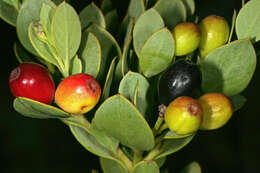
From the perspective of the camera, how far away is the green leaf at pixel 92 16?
23.9 inches

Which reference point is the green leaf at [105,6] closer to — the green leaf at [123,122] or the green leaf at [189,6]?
the green leaf at [189,6]

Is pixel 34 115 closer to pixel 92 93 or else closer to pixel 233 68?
pixel 92 93

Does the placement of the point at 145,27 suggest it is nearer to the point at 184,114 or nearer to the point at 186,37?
the point at 186,37

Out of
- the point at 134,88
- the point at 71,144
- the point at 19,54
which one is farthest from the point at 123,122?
the point at 71,144

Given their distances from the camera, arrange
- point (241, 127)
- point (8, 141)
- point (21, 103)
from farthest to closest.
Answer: point (241, 127) → point (8, 141) → point (21, 103)

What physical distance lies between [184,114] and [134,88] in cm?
8

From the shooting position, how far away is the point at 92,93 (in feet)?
1.64

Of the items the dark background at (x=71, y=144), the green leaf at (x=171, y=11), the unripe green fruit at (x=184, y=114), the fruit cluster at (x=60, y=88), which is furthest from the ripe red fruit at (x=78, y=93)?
the dark background at (x=71, y=144)

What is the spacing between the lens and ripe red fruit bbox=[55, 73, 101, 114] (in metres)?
0.49

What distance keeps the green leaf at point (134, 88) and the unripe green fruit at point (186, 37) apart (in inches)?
3.4

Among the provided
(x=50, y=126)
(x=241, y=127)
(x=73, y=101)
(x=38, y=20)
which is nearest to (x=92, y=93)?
(x=73, y=101)

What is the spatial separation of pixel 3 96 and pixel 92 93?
0.86m

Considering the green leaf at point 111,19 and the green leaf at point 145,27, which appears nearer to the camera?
the green leaf at point 145,27

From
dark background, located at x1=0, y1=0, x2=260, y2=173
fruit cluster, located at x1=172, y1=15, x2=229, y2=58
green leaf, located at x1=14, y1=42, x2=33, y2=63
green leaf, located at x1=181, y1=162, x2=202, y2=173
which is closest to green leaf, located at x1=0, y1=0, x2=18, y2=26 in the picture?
green leaf, located at x1=14, y1=42, x2=33, y2=63
